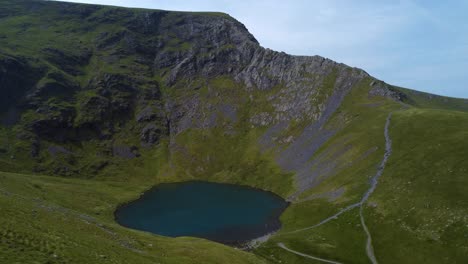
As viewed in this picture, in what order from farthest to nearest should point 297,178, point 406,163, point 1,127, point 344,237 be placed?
point 1,127, point 297,178, point 406,163, point 344,237

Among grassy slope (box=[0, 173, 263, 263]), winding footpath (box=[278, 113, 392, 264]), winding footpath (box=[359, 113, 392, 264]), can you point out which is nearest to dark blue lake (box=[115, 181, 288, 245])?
winding footpath (box=[278, 113, 392, 264])

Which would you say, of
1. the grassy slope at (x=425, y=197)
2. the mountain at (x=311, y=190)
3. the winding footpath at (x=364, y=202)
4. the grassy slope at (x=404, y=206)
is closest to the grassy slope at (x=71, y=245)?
the mountain at (x=311, y=190)

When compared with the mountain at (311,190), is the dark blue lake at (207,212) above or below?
below

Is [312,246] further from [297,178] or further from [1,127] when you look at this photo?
[1,127]

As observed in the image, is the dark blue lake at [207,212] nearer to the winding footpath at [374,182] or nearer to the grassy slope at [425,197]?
the winding footpath at [374,182]

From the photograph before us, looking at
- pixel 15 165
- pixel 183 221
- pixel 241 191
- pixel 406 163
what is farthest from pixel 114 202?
pixel 406 163

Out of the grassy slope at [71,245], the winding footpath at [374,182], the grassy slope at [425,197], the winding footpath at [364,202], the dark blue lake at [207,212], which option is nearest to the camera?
the grassy slope at [71,245]

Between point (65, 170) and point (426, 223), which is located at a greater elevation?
point (426, 223)

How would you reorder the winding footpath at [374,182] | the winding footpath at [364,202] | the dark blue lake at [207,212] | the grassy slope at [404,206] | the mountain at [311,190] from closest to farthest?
the mountain at [311,190]
the grassy slope at [404,206]
the winding footpath at [374,182]
the winding footpath at [364,202]
the dark blue lake at [207,212]

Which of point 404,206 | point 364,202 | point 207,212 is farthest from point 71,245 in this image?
point 207,212
